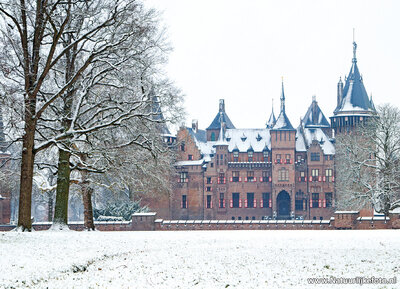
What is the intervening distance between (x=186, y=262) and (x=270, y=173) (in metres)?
62.6

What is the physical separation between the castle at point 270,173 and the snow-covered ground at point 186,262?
55.8 m

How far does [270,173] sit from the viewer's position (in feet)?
247

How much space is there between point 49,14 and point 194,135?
60467 millimetres

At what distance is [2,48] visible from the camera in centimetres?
2078

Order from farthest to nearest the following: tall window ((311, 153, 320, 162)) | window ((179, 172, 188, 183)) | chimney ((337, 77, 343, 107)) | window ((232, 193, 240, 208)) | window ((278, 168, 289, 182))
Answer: chimney ((337, 77, 343, 107))
window ((232, 193, 240, 208))
window ((179, 172, 188, 183))
window ((278, 168, 289, 182))
tall window ((311, 153, 320, 162))

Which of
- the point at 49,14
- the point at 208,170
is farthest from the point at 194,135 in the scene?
the point at 49,14

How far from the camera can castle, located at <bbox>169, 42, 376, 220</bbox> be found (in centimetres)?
7288

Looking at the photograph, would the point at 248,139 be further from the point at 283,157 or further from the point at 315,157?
the point at 315,157

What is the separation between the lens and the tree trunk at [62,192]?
23.0m

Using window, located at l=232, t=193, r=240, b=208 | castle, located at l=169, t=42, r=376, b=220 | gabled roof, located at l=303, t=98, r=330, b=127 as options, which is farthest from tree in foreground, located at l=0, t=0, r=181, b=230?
gabled roof, located at l=303, t=98, r=330, b=127

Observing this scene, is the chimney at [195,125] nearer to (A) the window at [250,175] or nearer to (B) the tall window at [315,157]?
(A) the window at [250,175]

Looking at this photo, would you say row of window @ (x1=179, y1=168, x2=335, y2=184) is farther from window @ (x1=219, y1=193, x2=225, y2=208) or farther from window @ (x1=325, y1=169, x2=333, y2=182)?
window @ (x1=219, y1=193, x2=225, y2=208)

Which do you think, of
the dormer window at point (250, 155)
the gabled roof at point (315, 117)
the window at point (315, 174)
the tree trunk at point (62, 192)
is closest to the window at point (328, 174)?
the window at point (315, 174)

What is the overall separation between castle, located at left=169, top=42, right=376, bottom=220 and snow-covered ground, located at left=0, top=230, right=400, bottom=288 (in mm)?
Result: 55761
